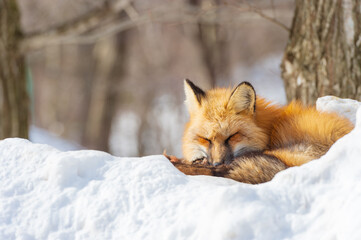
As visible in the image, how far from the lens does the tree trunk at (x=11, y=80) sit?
7008 mm

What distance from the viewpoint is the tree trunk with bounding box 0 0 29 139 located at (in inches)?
276

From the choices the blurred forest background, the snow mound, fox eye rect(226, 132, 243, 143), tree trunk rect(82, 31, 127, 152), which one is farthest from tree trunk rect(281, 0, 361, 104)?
tree trunk rect(82, 31, 127, 152)

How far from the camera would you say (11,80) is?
23.2ft

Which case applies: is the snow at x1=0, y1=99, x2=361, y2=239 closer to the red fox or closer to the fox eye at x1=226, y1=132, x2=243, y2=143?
the red fox

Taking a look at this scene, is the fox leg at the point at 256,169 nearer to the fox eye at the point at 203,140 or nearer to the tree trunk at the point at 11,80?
the fox eye at the point at 203,140

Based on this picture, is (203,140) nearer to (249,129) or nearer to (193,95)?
(249,129)

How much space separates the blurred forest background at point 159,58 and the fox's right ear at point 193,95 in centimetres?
94

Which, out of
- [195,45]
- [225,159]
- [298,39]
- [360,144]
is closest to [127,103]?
[195,45]

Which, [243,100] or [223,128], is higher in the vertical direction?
[243,100]

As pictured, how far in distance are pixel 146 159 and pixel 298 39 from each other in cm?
289

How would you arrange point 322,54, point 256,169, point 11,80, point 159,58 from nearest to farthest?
point 256,169
point 322,54
point 11,80
point 159,58

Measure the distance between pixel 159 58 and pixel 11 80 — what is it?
13.5 m

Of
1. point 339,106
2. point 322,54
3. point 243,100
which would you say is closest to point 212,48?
point 322,54

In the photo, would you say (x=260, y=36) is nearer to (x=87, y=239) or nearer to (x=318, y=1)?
(x=318, y=1)
